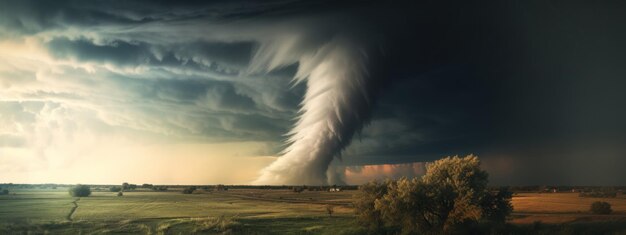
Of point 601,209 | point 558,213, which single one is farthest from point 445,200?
point 601,209

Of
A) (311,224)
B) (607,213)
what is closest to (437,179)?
(311,224)

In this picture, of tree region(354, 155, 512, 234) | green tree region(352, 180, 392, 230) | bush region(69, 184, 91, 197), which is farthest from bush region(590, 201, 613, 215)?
bush region(69, 184, 91, 197)

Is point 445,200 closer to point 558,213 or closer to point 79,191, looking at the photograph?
point 558,213

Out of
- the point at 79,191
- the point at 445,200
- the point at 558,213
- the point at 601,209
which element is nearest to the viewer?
the point at 445,200

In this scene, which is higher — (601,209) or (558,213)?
(601,209)

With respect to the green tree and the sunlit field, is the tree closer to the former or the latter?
the green tree

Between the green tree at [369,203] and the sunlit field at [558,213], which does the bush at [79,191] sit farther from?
the sunlit field at [558,213]

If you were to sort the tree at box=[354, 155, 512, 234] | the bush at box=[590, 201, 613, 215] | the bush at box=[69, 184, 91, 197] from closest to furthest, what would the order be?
the tree at box=[354, 155, 512, 234], the bush at box=[590, 201, 613, 215], the bush at box=[69, 184, 91, 197]

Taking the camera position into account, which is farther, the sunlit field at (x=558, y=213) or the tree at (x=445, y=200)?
the sunlit field at (x=558, y=213)

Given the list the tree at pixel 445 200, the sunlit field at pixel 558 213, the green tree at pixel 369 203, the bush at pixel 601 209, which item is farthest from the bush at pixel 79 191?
the bush at pixel 601 209

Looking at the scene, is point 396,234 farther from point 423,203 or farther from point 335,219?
point 335,219
